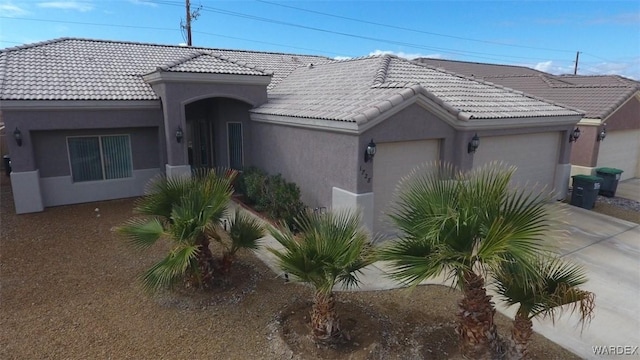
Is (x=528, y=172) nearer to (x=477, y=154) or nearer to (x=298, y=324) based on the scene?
(x=477, y=154)

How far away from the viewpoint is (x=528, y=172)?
46.0ft

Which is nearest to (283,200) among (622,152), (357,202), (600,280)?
(357,202)

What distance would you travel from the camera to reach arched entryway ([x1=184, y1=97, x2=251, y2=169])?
51.0 ft

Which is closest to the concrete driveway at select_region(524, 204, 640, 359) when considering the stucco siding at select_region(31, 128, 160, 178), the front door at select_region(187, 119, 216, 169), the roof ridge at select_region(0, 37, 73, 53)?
the stucco siding at select_region(31, 128, 160, 178)

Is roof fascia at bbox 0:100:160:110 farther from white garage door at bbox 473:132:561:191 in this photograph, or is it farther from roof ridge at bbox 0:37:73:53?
white garage door at bbox 473:132:561:191

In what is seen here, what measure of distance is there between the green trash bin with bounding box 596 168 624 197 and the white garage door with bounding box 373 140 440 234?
9.72 m

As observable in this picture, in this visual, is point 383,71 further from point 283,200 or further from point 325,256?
point 325,256

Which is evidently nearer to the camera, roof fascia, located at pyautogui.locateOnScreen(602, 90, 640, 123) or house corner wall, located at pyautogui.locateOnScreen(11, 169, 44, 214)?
house corner wall, located at pyautogui.locateOnScreen(11, 169, 44, 214)

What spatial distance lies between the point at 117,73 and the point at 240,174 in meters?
6.61

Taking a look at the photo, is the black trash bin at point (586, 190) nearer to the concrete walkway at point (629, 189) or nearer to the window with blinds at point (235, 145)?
the concrete walkway at point (629, 189)

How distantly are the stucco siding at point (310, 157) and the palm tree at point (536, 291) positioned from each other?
5.23 m

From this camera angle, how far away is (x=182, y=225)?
6.59m

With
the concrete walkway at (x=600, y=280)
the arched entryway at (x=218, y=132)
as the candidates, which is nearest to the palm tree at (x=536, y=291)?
the concrete walkway at (x=600, y=280)

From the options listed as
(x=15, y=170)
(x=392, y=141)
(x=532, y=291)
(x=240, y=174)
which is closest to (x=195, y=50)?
(x=240, y=174)
